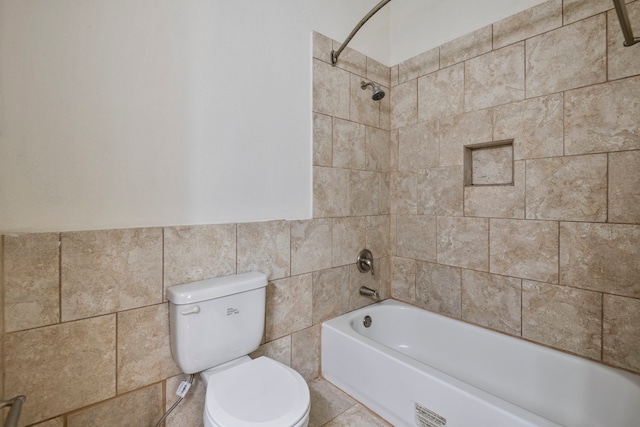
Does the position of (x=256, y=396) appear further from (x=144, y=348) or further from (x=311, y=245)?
(x=311, y=245)

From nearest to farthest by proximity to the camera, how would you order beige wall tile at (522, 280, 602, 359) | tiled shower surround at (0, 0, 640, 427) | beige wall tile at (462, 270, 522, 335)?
1. tiled shower surround at (0, 0, 640, 427)
2. beige wall tile at (522, 280, 602, 359)
3. beige wall tile at (462, 270, 522, 335)

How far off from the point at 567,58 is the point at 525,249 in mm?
974

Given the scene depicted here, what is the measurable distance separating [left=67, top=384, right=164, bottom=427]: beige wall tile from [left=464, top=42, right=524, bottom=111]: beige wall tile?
2219mm

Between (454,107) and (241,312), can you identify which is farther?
(454,107)

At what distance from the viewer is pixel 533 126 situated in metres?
1.52

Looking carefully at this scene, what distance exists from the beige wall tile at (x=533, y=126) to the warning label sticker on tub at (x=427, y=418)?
135 centimetres

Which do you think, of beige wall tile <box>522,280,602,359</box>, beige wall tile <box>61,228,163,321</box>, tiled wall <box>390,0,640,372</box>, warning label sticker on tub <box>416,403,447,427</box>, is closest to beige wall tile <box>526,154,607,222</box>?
tiled wall <box>390,0,640,372</box>

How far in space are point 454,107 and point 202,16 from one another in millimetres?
1504

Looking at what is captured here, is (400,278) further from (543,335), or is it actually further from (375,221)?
(543,335)

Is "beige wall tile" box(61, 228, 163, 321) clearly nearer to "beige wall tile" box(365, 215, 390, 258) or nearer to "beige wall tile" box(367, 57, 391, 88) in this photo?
"beige wall tile" box(365, 215, 390, 258)

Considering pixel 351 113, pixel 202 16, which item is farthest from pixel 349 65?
pixel 202 16

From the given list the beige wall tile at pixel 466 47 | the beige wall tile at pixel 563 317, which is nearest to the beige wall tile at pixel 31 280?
the beige wall tile at pixel 563 317

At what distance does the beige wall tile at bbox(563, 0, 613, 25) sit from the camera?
132 cm

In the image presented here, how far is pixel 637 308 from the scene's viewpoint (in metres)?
1.27
